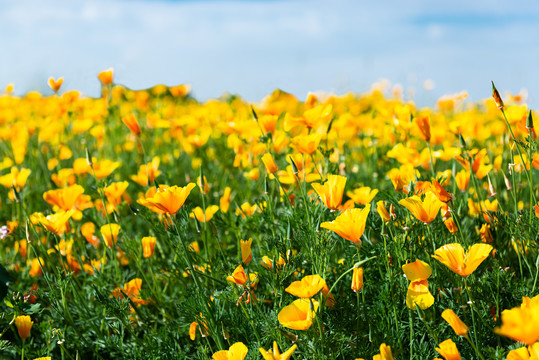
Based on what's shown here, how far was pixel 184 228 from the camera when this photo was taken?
68.2 inches

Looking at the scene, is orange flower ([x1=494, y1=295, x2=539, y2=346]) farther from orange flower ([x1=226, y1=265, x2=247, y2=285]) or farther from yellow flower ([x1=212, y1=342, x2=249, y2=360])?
orange flower ([x1=226, y1=265, x2=247, y2=285])

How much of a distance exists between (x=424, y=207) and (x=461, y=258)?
0.67 feet

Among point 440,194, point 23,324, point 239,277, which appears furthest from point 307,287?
point 23,324

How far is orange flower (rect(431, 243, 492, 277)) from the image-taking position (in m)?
1.26

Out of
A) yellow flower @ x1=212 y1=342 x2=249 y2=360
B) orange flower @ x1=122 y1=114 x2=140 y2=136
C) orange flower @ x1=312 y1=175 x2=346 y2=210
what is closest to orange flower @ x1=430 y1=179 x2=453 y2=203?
orange flower @ x1=312 y1=175 x2=346 y2=210

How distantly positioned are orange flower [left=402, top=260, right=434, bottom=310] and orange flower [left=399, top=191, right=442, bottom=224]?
152 mm

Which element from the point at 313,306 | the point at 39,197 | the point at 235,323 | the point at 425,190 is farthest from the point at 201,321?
the point at 39,197

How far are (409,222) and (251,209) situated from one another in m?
0.77

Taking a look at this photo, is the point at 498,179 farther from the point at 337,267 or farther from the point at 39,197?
the point at 39,197

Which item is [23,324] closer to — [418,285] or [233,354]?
[233,354]

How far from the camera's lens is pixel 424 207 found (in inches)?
56.5

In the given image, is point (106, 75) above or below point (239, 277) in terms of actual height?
above

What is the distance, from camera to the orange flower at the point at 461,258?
126cm

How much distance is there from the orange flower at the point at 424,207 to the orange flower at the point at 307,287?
33cm
